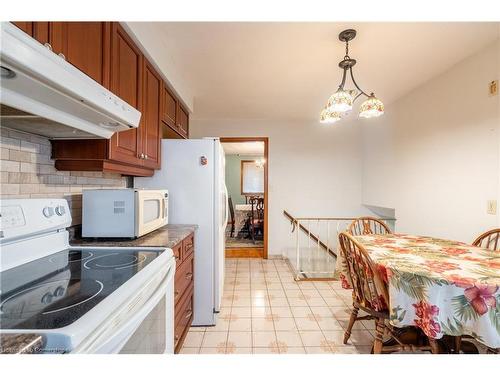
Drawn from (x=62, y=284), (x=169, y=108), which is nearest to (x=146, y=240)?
(x=62, y=284)

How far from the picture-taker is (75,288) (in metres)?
0.78

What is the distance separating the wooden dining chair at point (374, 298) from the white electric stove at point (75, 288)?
119 centimetres

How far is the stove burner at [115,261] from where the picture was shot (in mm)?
1005

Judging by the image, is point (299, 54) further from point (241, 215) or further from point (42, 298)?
point (241, 215)

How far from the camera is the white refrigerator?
6.70 ft

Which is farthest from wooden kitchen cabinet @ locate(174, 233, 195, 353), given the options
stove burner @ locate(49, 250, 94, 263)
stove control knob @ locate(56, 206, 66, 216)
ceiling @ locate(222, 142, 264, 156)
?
ceiling @ locate(222, 142, 264, 156)

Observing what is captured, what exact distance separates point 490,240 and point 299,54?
2158mm

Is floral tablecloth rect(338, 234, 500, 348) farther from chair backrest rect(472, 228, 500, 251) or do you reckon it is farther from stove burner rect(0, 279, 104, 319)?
stove burner rect(0, 279, 104, 319)

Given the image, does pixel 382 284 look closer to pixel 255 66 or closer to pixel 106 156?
pixel 106 156

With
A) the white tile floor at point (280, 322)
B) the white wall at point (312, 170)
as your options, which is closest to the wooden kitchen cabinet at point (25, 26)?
the white tile floor at point (280, 322)

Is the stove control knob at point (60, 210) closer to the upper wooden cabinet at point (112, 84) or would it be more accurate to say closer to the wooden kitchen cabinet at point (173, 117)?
the upper wooden cabinet at point (112, 84)

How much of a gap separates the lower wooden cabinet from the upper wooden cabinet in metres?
0.67

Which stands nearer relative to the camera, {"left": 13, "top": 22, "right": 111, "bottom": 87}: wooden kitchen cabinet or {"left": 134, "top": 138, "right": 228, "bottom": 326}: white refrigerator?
{"left": 13, "top": 22, "right": 111, "bottom": 87}: wooden kitchen cabinet
